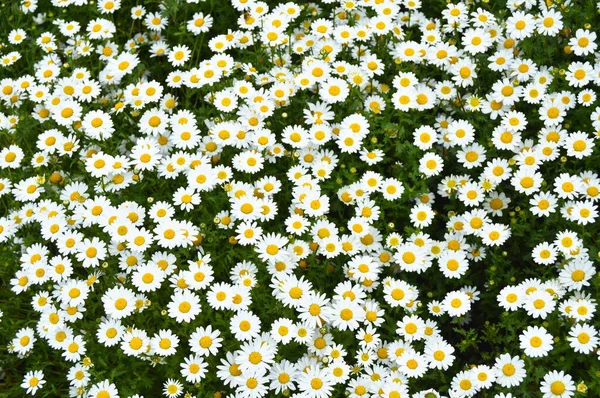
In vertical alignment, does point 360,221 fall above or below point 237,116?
below

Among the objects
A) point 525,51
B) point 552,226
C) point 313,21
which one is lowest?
point 552,226

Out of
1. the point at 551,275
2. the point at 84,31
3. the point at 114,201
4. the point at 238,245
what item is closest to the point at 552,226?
the point at 551,275

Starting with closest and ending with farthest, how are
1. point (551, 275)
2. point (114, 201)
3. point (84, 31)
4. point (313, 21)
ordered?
1. point (551, 275)
2. point (114, 201)
3. point (313, 21)
4. point (84, 31)

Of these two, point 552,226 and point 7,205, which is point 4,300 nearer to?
point 7,205

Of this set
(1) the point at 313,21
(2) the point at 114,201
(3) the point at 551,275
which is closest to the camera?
(3) the point at 551,275

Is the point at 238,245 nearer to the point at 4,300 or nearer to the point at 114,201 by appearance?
the point at 114,201

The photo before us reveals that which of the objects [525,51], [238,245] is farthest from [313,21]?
[238,245]

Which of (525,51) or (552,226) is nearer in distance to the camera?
(552,226)
